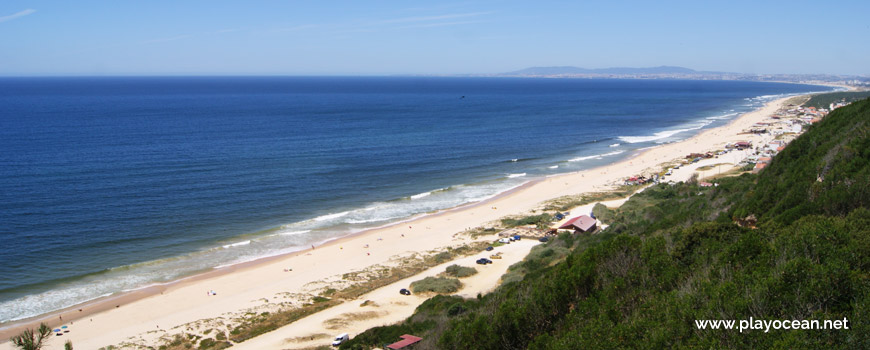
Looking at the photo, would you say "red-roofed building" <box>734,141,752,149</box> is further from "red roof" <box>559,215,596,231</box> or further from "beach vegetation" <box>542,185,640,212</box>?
"red roof" <box>559,215,596,231</box>

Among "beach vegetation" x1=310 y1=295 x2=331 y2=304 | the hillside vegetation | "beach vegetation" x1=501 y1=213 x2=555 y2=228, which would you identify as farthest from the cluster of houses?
"beach vegetation" x1=310 y1=295 x2=331 y2=304

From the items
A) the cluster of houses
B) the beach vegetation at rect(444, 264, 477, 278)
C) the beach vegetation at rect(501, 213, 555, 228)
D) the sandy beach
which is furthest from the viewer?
the cluster of houses

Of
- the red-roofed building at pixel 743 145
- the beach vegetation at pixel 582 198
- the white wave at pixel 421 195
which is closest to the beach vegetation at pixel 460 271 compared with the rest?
the beach vegetation at pixel 582 198

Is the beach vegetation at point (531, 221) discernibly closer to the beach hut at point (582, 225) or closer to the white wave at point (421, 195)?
the beach hut at point (582, 225)

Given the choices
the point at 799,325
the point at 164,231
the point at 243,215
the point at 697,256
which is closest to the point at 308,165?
the point at 243,215

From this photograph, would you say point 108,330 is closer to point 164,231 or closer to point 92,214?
point 164,231

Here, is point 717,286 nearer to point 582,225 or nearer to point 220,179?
point 582,225
